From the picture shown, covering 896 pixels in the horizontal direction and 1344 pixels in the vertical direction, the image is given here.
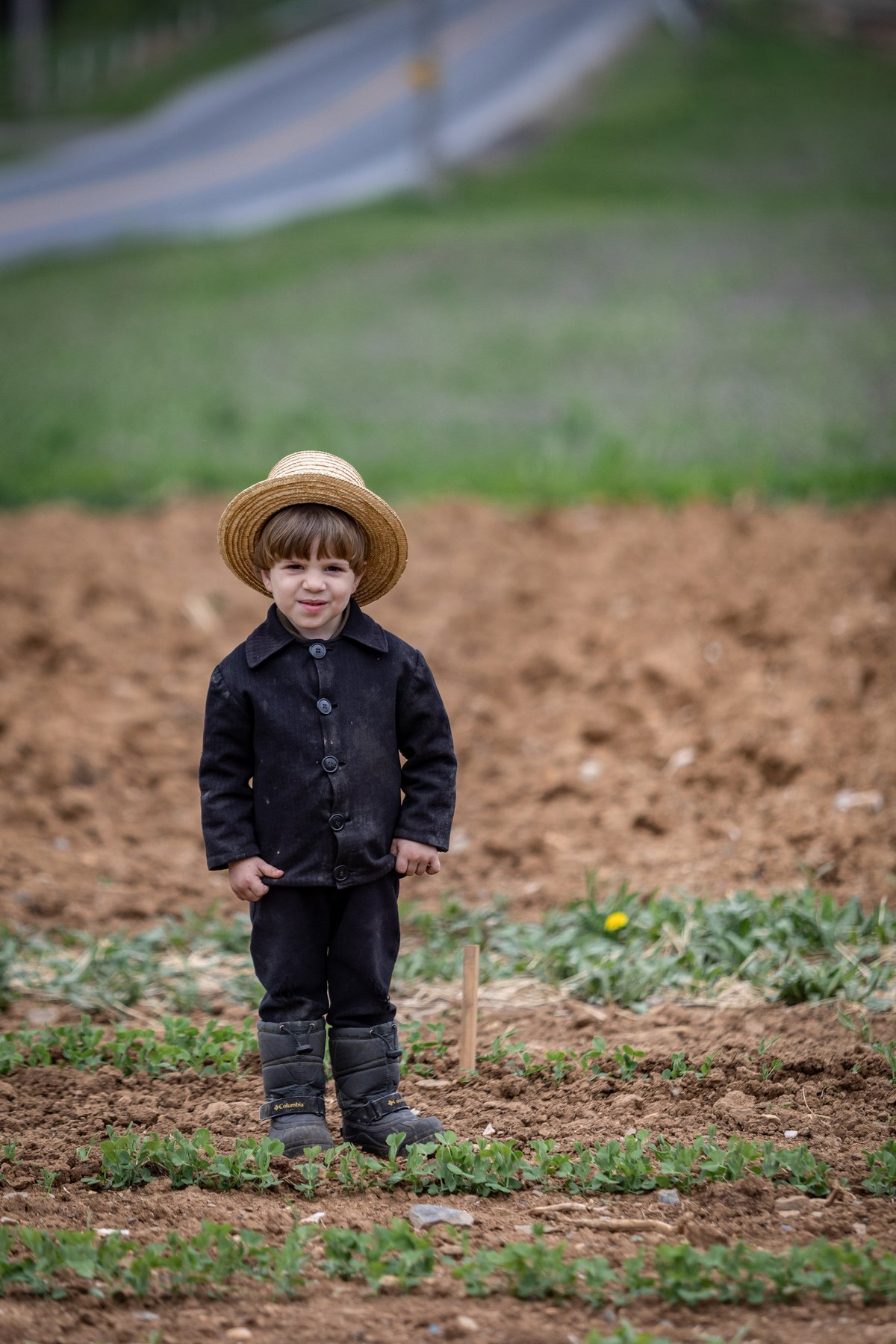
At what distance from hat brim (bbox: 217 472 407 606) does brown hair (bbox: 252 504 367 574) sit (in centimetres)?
2

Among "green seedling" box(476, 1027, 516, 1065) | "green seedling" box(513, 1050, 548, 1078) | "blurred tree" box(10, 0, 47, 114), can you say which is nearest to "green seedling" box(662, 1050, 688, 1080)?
"green seedling" box(513, 1050, 548, 1078)

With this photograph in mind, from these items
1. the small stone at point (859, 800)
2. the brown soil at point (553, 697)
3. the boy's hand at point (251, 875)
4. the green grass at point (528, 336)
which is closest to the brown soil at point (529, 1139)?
the boy's hand at point (251, 875)

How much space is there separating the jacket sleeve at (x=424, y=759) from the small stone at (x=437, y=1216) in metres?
0.79

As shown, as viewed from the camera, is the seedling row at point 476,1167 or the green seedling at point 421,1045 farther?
the green seedling at point 421,1045

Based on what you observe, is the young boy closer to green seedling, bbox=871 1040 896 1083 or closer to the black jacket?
the black jacket

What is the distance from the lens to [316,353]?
14.1 meters

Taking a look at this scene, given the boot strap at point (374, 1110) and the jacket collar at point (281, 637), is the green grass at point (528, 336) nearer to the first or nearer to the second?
the jacket collar at point (281, 637)

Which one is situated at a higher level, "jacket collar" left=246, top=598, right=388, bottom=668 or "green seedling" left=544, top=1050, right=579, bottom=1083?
"jacket collar" left=246, top=598, right=388, bottom=668

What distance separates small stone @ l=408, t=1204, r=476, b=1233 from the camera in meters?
2.92

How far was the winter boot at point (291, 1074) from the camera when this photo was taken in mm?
3287

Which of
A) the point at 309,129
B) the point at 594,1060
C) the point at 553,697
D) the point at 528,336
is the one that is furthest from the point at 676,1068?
the point at 309,129

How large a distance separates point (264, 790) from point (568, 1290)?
1260 mm

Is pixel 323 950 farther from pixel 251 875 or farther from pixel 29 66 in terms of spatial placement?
pixel 29 66

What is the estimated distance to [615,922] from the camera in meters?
4.43
